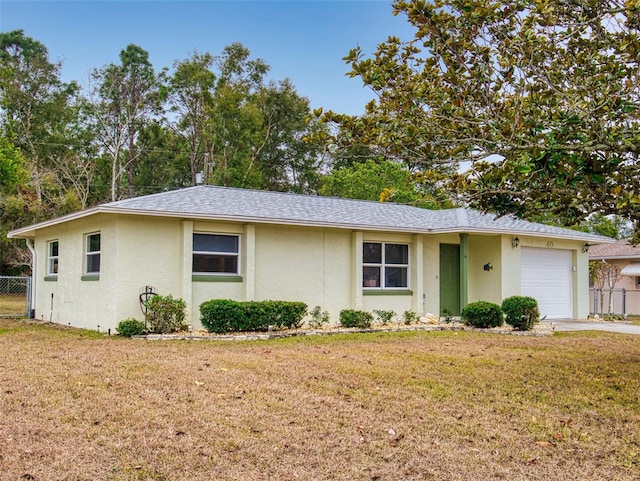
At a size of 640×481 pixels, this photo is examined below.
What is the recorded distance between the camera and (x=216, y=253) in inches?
543

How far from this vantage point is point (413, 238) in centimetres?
1666

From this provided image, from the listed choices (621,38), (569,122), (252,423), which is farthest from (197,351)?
(621,38)

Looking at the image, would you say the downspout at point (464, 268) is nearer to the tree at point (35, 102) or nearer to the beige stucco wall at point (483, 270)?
the beige stucco wall at point (483, 270)

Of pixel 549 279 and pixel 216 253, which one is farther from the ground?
pixel 216 253

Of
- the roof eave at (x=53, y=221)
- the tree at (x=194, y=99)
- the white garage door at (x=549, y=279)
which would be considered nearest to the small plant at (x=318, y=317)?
the roof eave at (x=53, y=221)

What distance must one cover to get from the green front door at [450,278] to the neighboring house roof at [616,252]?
8.09 meters

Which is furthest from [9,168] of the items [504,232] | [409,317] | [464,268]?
[504,232]

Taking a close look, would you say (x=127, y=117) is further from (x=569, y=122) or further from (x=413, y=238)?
(x=569, y=122)

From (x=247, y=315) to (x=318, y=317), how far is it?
7.58ft

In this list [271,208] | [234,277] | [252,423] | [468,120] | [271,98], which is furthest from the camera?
[271,98]

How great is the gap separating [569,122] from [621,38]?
1697 mm

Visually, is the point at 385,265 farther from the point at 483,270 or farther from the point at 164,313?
the point at 164,313

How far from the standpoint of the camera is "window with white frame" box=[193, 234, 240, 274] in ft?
44.7

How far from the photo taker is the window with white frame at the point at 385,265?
16.0 m
